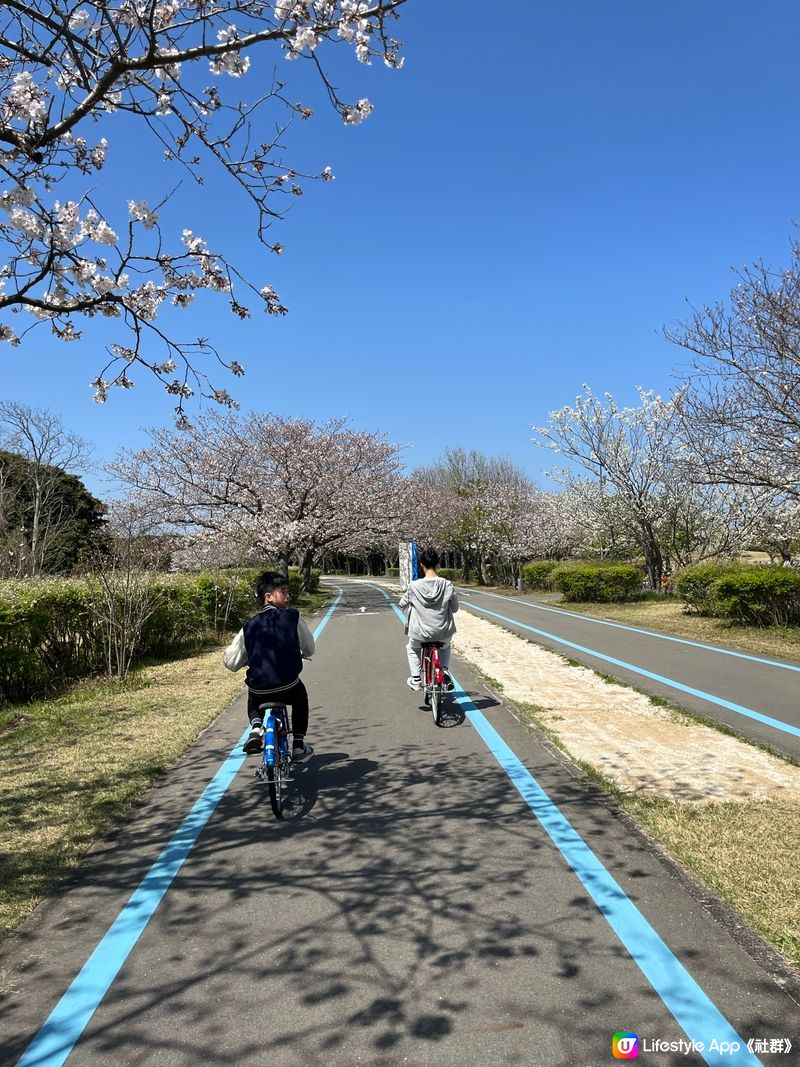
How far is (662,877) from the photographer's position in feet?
12.0

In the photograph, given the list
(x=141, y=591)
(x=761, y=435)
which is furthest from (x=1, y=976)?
(x=761, y=435)

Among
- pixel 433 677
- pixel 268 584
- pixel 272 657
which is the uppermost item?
pixel 268 584

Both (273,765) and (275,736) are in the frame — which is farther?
(275,736)

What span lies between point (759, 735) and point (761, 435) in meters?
8.73

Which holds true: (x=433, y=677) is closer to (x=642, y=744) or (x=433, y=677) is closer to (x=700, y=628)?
(x=642, y=744)

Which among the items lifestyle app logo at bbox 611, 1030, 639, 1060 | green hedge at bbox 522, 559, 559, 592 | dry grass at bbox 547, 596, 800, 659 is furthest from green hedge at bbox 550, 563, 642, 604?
lifestyle app logo at bbox 611, 1030, 639, 1060

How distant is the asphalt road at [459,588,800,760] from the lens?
7291 mm

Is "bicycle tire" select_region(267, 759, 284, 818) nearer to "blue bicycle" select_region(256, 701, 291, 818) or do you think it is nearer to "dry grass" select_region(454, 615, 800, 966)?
"blue bicycle" select_region(256, 701, 291, 818)

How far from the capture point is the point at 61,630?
33.7ft

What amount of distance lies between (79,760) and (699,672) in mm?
8562

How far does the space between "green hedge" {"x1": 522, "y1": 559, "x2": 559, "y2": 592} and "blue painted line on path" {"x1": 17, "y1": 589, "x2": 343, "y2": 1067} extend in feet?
101

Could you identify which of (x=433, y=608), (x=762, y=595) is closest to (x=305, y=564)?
(x=762, y=595)

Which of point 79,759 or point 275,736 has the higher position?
point 275,736

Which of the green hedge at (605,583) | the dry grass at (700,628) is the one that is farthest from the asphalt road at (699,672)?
the green hedge at (605,583)
